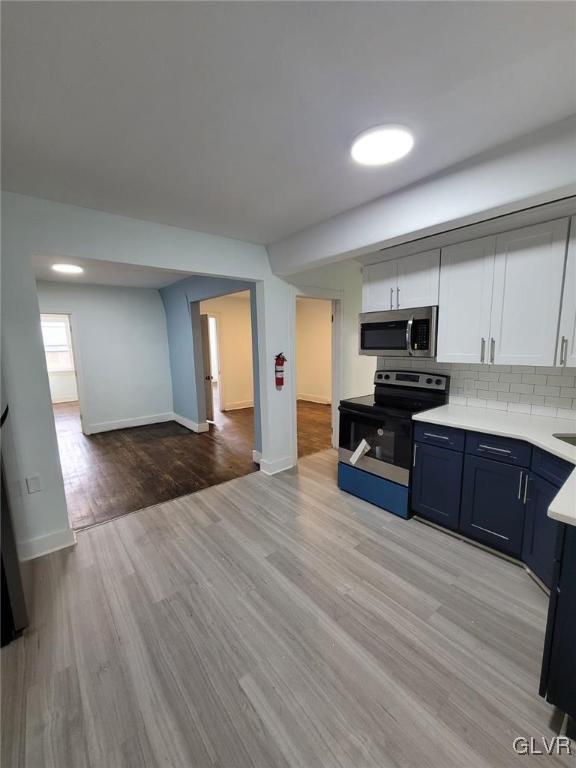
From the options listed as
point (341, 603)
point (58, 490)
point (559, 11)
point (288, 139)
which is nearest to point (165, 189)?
point (288, 139)

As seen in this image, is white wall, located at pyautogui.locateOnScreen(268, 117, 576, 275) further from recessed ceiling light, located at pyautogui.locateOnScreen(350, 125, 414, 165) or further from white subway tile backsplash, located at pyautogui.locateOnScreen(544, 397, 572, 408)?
white subway tile backsplash, located at pyautogui.locateOnScreen(544, 397, 572, 408)

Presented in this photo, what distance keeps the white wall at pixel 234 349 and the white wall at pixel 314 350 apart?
1.39 m

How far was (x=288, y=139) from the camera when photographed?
1.55 m

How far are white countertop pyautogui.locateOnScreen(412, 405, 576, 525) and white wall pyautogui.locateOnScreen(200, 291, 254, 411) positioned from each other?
4.52m

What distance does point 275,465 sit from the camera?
11.7 feet

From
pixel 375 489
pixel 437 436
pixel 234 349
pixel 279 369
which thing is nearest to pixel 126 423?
pixel 234 349

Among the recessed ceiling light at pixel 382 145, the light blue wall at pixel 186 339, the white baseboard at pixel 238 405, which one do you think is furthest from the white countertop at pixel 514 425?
the white baseboard at pixel 238 405

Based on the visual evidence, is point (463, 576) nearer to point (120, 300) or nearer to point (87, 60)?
point (87, 60)

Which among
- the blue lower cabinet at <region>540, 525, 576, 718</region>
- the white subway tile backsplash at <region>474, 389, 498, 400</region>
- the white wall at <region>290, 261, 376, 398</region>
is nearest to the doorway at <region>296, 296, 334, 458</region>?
the white wall at <region>290, 261, 376, 398</region>

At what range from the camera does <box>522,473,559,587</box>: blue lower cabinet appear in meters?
1.76

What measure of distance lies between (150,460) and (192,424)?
53.0 inches

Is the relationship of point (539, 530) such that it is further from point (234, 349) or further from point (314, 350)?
point (314, 350)

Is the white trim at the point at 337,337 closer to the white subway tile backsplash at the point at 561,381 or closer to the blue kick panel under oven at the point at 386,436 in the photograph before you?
the blue kick panel under oven at the point at 386,436

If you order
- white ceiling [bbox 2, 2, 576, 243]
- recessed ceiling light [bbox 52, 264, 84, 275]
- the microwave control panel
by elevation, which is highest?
white ceiling [bbox 2, 2, 576, 243]
